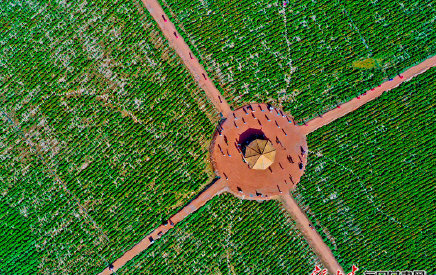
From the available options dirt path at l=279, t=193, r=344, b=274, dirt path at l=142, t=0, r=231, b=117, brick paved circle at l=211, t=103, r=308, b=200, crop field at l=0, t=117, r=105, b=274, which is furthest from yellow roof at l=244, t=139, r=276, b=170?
crop field at l=0, t=117, r=105, b=274

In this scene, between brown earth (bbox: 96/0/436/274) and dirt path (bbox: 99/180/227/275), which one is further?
brown earth (bbox: 96/0/436/274)

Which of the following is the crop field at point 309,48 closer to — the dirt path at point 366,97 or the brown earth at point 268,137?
the dirt path at point 366,97

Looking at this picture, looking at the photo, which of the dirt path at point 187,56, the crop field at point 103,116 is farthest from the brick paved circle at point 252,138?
the dirt path at point 187,56

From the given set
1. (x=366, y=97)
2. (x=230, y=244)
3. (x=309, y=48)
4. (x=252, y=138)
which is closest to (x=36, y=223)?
(x=230, y=244)

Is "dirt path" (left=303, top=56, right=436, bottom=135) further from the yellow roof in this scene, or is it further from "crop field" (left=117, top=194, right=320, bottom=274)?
"crop field" (left=117, top=194, right=320, bottom=274)

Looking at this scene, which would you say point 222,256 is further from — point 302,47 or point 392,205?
point 302,47

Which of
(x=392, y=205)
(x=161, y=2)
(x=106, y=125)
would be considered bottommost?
(x=392, y=205)

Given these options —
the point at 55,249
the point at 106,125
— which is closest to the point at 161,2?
the point at 106,125
